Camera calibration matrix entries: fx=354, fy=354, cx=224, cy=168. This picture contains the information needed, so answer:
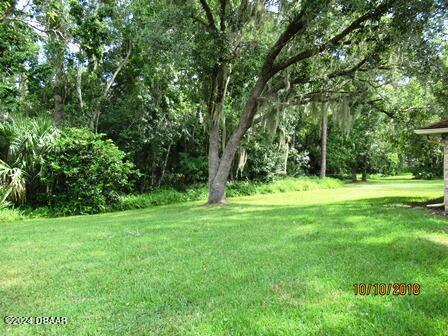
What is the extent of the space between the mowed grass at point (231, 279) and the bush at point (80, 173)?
5.00 m

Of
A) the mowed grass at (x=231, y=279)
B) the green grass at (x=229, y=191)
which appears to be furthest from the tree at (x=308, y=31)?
the mowed grass at (x=231, y=279)

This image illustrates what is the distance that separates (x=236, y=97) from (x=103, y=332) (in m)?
14.0

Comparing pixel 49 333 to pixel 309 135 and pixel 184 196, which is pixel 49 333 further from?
pixel 309 135

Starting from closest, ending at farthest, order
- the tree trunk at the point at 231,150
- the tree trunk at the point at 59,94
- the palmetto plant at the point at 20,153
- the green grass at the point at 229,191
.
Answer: the palmetto plant at the point at 20,153 < the tree trunk at the point at 231,150 < the green grass at the point at 229,191 < the tree trunk at the point at 59,94

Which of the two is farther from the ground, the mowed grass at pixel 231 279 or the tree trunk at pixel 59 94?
the tree trunk at pixel 59 94

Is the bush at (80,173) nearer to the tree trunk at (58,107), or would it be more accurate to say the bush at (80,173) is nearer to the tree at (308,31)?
the tree at (308,31)

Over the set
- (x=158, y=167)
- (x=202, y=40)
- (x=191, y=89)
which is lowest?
(x=158, y=167)

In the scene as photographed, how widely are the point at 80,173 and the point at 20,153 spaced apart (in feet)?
6.08

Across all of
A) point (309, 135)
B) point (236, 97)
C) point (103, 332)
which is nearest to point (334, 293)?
point (103, 332)

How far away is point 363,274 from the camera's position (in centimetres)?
383

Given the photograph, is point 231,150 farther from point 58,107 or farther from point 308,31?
point 58,107

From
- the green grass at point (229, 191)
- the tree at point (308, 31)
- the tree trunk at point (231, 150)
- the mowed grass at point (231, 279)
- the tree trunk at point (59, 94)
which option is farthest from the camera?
the tree trunk at point (59, 94)

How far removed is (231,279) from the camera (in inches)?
150

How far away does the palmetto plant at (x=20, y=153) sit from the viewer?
10.6 metres
